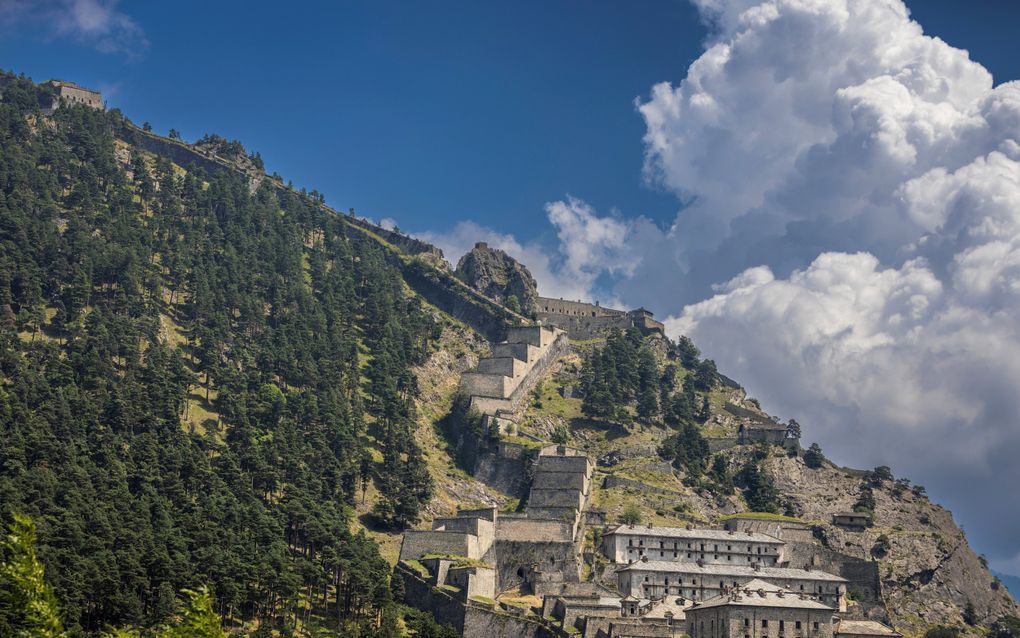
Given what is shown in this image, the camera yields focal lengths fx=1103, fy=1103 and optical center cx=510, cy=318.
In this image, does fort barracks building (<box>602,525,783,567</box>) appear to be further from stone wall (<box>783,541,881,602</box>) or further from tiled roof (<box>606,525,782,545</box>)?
stone wall (<box>783,541,881,602</box>)

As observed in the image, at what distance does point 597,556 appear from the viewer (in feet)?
330

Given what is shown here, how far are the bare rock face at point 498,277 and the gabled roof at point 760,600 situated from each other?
95383 millimetres

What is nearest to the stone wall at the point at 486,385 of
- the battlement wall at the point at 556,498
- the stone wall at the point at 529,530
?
the battlement wall at the point at 556,498

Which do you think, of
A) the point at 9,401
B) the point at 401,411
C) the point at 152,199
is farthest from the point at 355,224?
the point at 9,401

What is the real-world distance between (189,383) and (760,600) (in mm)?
63073

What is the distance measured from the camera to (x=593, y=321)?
178 metres

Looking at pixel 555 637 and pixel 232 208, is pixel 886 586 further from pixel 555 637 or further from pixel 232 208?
pixel 232 208

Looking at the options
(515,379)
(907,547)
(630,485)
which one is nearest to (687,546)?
(630,485)

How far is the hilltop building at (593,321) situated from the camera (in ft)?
575

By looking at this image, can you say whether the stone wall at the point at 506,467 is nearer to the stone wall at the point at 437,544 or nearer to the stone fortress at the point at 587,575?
the stone fortress at the point at 587,575

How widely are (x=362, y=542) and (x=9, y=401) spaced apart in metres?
32.2

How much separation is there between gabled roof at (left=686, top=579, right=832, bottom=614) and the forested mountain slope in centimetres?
2445

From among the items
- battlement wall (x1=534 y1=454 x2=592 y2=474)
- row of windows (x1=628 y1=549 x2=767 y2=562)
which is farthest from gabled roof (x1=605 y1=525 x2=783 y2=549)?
battlement wall (x1=534 y1=454 x2=592 y2=474)

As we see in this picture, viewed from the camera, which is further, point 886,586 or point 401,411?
point 401,411
